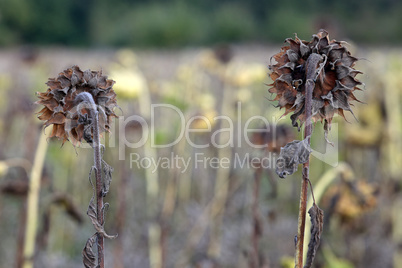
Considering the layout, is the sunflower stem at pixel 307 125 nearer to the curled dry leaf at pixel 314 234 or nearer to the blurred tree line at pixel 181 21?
the curled dry leaf at pixel 314 234

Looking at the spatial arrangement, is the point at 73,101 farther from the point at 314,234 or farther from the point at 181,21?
the point at 181,21

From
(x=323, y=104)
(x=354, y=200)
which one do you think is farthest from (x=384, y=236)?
(x=323, y=104)

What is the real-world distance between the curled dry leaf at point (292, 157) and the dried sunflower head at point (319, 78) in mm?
32

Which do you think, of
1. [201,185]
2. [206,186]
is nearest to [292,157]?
[206,186]

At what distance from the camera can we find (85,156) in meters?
3.09

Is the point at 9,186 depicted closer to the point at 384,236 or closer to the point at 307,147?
the point at 307,147

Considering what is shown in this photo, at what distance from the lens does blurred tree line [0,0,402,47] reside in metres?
17.6

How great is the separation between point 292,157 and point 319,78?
0.10 meters

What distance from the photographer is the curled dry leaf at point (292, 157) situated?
54cm

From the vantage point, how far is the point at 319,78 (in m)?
0.57

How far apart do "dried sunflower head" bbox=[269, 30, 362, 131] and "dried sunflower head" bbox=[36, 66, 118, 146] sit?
20cm

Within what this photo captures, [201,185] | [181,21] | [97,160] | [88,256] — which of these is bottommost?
[201,185]

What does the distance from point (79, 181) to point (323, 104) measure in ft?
8.61

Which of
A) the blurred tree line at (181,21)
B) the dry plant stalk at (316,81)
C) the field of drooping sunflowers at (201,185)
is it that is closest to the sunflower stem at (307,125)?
the dry plant stalk at (316,81)
